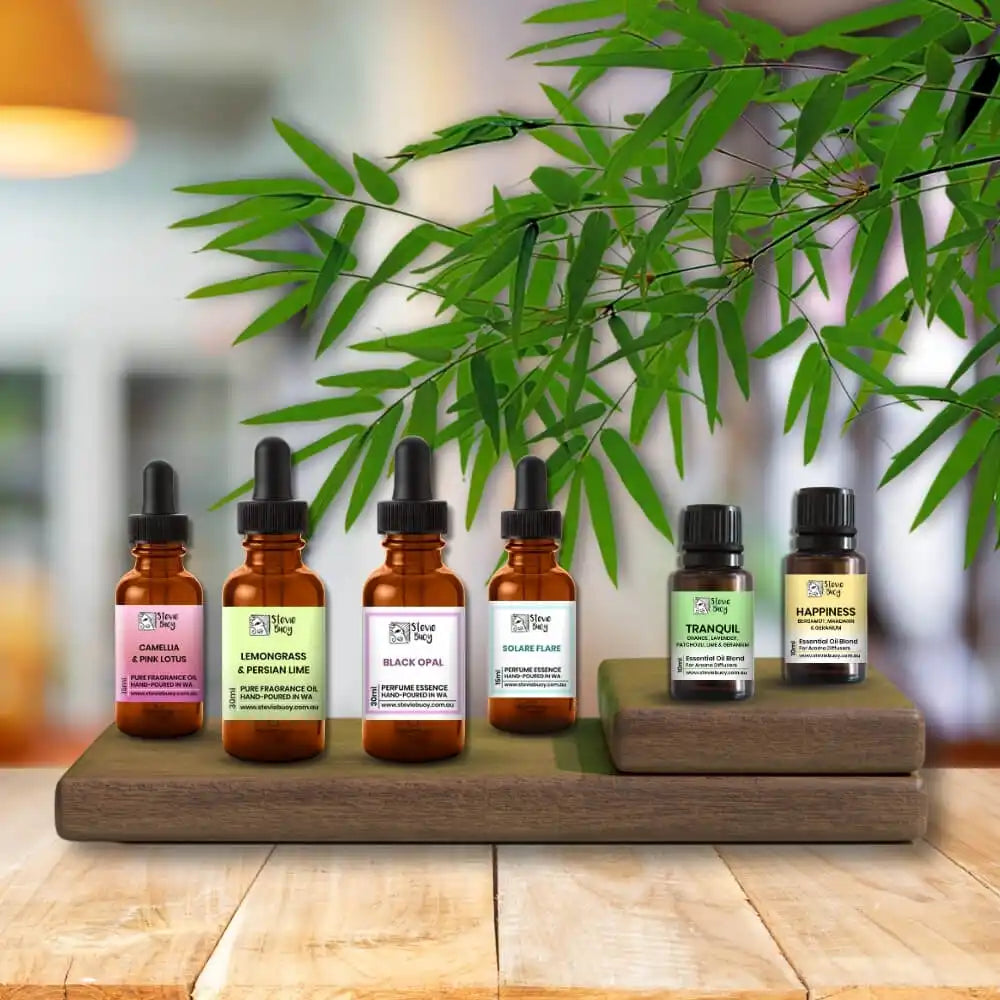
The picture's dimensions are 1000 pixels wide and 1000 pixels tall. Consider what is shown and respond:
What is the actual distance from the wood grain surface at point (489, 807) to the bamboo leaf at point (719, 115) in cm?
47

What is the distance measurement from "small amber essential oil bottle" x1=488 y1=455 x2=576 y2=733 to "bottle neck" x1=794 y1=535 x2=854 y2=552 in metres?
0.21

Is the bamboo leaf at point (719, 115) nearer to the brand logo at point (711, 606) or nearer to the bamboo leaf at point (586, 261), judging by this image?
the bamboo leaf at point (586, 261)

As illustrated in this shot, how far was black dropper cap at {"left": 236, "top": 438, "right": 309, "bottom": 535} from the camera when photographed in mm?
956

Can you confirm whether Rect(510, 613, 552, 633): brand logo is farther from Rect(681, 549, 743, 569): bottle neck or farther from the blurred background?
the blurred background

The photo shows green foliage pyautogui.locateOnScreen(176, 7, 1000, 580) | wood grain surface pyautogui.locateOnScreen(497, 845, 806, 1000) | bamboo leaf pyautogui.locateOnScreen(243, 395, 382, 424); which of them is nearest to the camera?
wood grain surface pyautogui.locateOnScreen(497, 845, 806, 1000)

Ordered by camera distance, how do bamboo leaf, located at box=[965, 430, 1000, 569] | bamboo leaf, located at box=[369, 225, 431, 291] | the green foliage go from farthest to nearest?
bamboo leaf, located at box=[965, 430, 1000, 569]
bamboo leaf, located at box=[369, 225, 431, 291]
the green foliage

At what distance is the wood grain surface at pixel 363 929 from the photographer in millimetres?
668

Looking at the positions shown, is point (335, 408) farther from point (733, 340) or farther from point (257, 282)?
point (733, 340)

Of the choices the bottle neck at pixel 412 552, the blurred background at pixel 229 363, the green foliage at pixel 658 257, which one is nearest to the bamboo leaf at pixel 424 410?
the green foliage at pixel 658 257

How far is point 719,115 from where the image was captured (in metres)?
0.75

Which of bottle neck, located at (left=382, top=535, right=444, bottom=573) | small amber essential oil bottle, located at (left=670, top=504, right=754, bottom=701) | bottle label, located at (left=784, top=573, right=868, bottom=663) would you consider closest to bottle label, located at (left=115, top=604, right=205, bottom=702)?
bottle neck, located at (left=382, top=535, right=444, bottom=573)

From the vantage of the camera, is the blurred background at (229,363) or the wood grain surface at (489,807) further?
the blurred background at (229,363)

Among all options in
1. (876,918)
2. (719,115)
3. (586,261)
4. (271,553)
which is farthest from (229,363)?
(876,918)

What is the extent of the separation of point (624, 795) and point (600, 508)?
34cm
